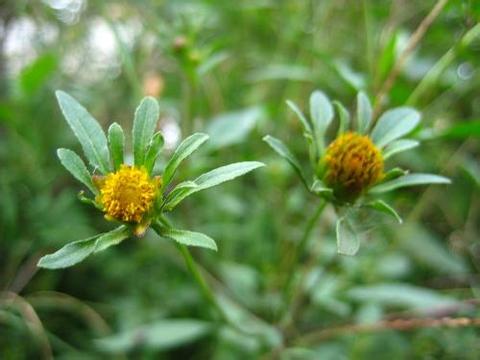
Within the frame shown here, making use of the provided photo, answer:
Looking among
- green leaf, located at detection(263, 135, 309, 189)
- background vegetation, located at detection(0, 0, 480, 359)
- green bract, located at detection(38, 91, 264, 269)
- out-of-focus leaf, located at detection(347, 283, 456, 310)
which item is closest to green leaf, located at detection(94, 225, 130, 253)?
green bract, located at detection(38, 91, 264, 269)

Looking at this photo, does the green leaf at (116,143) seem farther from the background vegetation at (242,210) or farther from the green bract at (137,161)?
the background vegetation at (242,210)

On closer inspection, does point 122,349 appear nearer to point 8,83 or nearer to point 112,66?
point 8,83

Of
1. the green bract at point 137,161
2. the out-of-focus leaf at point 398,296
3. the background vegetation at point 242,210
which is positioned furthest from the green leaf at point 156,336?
the green bract at point 137,161

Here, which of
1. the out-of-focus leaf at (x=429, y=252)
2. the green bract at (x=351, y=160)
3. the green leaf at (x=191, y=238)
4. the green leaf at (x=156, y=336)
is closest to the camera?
the green leaf at (x=191, y=238)

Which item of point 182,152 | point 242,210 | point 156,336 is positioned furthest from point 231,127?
point 182,152

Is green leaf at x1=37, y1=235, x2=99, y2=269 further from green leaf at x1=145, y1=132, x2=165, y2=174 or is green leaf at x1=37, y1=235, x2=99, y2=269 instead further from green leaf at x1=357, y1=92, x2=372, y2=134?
green leaf at x1=357, y1=92, x2=372, y2=134

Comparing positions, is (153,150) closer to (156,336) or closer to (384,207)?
(384,207)
